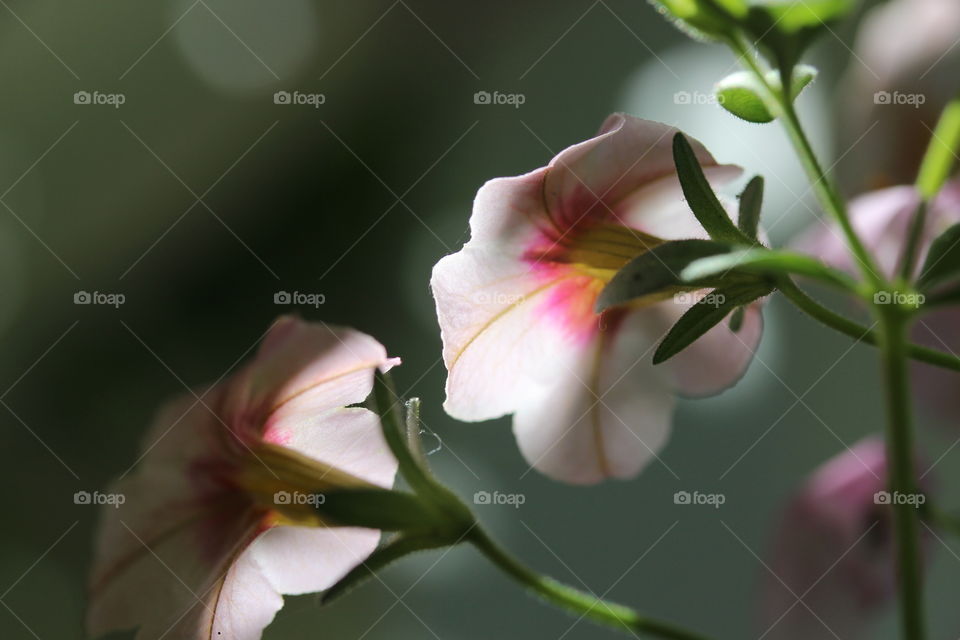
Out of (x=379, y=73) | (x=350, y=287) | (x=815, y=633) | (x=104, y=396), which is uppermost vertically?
(x=379, y=73)

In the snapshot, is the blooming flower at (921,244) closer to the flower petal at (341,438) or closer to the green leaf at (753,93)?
the green leaf at (753,93)

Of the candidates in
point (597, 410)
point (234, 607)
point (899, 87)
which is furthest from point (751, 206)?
point (899, 87)

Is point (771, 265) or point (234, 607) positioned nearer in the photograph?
point (771, 265)

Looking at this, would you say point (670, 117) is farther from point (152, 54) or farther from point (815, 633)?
point (152, 54)

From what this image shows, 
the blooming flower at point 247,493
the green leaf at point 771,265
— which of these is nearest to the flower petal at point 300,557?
the blooming flower at point 247,493

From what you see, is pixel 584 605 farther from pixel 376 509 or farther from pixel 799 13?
pixel 799 13

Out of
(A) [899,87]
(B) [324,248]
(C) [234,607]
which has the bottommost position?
(C) [234,607]

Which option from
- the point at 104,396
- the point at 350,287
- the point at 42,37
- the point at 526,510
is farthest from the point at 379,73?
the point at 526,510
